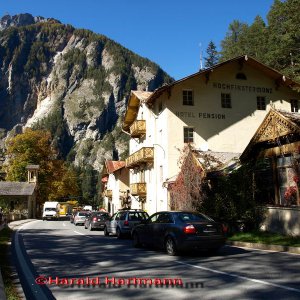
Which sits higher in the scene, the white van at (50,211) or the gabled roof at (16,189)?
the gabled roof at (16,189)

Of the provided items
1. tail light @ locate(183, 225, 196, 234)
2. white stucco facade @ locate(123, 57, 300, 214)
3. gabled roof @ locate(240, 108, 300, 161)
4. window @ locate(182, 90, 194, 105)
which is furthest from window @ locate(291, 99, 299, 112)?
tail light @ locate(183, 225, 196, 234)

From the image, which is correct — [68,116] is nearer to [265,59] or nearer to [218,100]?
[265,59]

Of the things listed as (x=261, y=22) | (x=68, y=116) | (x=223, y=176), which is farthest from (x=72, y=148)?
(x=223, y=176)

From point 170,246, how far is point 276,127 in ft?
31.0

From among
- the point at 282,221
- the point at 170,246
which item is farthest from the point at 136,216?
the point at 170,246

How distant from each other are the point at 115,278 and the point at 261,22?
57970 mm

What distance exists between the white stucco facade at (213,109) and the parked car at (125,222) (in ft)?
31.8

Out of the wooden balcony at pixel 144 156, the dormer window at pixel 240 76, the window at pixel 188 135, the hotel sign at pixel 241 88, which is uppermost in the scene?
the dormer window at pixel 240 76

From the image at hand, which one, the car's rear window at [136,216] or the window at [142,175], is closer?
the car's rear window at [136,216]

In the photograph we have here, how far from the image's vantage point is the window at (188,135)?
33344 millimetres

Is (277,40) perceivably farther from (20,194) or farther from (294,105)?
(20,194)

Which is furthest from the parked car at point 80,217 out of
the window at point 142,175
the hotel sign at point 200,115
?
the hotel sign at point 200,115

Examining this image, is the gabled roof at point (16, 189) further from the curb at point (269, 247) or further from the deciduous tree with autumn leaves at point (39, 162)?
the curb at point (269, 247)

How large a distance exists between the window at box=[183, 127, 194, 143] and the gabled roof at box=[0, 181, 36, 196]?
112 feet
